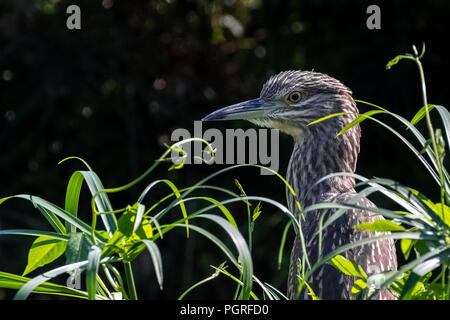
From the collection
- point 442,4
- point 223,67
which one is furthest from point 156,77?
point 442,4

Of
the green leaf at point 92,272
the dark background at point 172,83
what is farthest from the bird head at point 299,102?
the dark background at point 172,83

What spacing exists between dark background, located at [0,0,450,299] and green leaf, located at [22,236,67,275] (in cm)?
343

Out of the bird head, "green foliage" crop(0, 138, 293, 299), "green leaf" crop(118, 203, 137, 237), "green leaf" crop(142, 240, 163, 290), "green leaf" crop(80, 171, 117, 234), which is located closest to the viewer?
"green leaf" crop(142, 240, 163, 290)

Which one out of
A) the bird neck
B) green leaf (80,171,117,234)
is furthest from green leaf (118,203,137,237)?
the bird neck

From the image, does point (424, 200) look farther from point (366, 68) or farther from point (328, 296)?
point (366, 68)

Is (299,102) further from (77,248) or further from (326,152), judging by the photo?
(77,248)

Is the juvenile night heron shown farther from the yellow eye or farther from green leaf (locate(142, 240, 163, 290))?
green leaf (locate(142, 240, 163, 290))

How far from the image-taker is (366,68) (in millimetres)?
4918

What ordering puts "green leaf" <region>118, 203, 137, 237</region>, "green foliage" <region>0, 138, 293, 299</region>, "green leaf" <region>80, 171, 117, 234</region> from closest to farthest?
"green foliage" <region>0, 138, 293, 299</region>, "green leaf" <region>118, 203, 137, 237</region>, "green leaf" <region>80, 171, 117, 234</region>

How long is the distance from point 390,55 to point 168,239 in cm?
221

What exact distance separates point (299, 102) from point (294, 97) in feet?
0.10

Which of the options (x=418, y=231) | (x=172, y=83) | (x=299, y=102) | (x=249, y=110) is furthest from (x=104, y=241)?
(x=172, y=83)

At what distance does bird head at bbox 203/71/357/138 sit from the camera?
249 centimetres

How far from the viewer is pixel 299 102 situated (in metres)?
2.51
